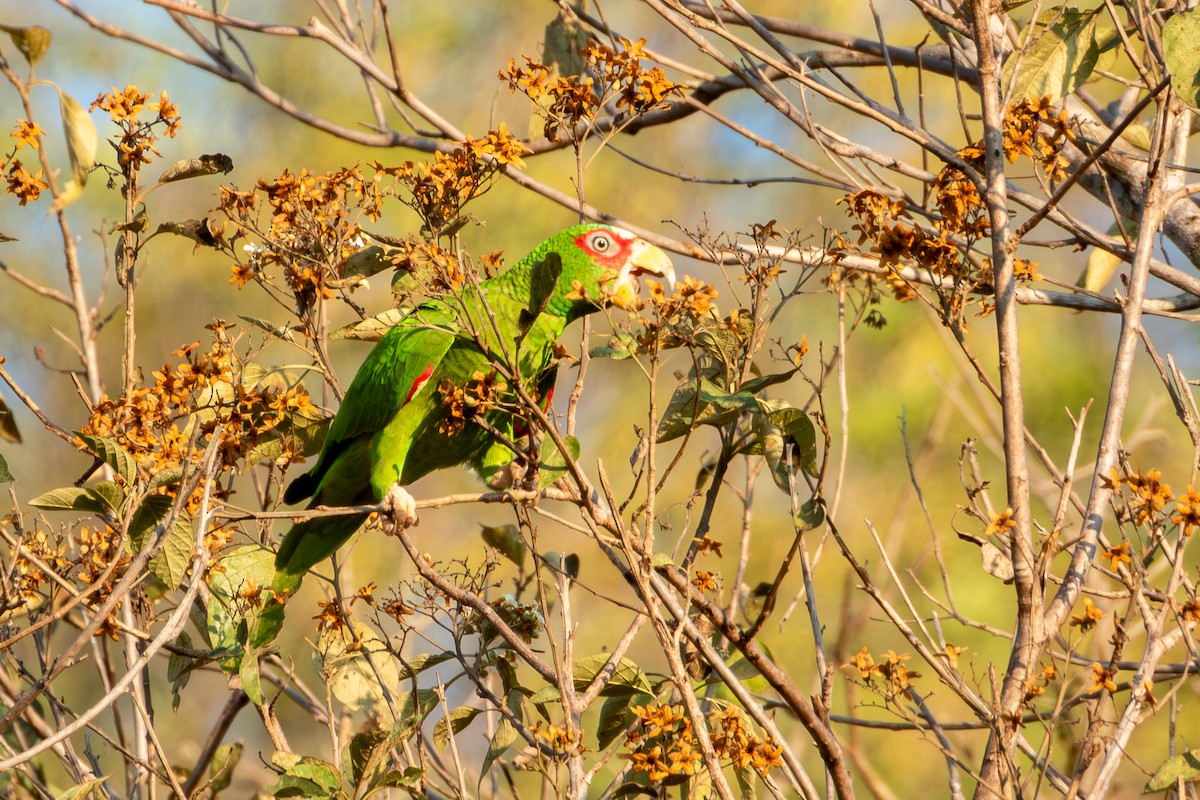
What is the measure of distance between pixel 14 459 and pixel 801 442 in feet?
27.2

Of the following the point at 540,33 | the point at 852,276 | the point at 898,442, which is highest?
the point at 540,33

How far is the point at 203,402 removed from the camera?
91.2 inches

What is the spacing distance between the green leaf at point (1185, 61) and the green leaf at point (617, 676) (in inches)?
58.4

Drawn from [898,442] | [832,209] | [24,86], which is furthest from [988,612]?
[24,86]

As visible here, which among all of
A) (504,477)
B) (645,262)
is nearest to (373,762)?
(504,477)

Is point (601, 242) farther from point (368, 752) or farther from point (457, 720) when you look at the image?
point (368, 752)

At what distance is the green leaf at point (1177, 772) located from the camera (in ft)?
6.03

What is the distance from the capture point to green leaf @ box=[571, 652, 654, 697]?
7.65 feet

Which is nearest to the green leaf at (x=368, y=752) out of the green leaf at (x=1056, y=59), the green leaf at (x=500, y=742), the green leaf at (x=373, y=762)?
the green leaf at (x=373, y=762)

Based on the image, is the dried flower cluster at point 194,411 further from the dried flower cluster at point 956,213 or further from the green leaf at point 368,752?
the dried flower cluster at point 956,213

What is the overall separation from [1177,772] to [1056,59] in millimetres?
1410

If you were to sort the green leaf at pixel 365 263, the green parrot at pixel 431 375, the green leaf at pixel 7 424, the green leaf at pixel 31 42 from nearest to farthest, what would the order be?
the green leaf at pixel 31 42 → the green leaf at pixel 365 263 → the green leaf at pixel 7 424 → the green parrot at pixel 431 375

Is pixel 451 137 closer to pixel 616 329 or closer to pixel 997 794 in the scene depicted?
pixel 616 329

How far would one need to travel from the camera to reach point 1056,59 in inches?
91.8
